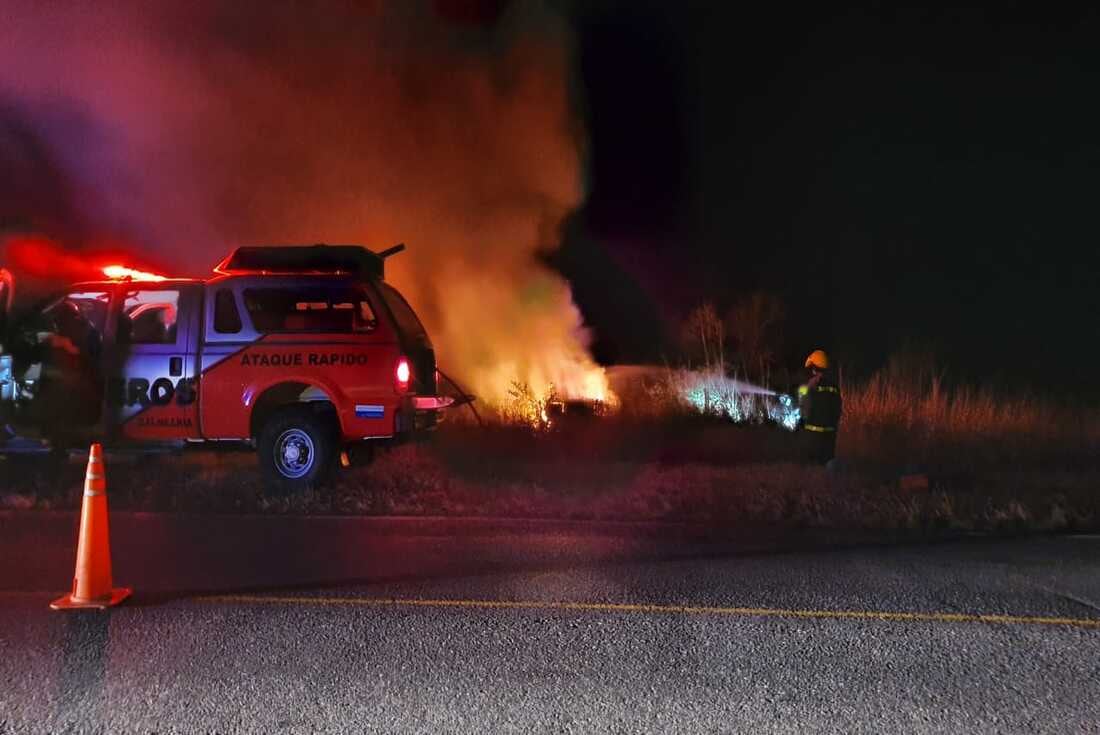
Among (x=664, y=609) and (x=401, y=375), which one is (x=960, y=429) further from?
(x=664, y=609)

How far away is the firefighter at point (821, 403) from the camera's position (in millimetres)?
9445

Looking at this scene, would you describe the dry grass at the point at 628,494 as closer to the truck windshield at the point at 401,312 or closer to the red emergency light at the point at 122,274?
the truck windshield at the point at 401,312

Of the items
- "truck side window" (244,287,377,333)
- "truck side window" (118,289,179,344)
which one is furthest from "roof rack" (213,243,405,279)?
"truck side window" (118,289,179,344)

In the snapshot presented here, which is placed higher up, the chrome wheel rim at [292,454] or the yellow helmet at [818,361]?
the yellow helmet at [818,361]

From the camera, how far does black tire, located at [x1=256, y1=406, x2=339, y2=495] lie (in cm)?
841

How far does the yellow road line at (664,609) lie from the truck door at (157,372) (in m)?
3.66

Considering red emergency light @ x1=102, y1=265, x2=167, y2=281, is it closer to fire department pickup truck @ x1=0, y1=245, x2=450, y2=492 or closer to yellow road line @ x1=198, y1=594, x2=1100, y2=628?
fire department pickup truck @ x1=0, y1=245, x2=450, y2=492

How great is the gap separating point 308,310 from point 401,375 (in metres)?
1.18

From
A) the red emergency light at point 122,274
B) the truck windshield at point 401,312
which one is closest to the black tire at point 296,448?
the truck windshield at point 401,312

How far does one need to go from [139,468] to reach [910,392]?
11.6 m

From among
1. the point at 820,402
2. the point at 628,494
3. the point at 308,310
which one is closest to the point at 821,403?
the point at 820,402

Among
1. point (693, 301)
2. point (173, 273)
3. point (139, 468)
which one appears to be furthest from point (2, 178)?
point (693, 301)

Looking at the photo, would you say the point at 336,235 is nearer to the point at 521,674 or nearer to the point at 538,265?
the point at 538,265

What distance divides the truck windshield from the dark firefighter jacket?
13.8ft
